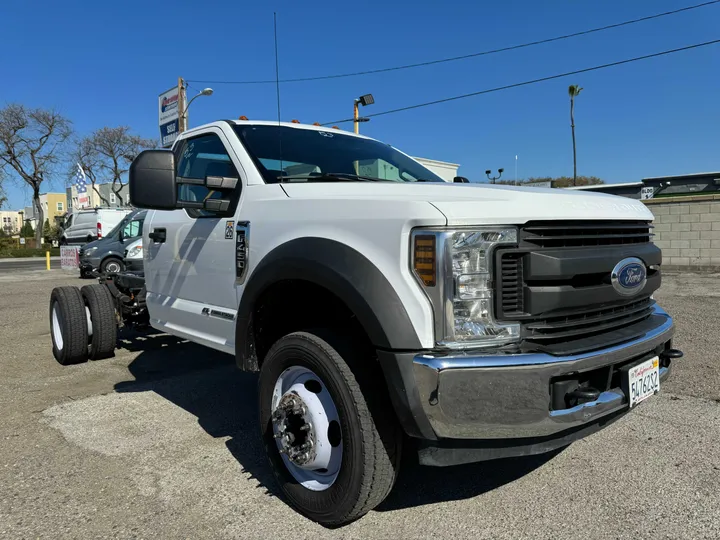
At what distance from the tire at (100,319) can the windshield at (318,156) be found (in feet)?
9.81

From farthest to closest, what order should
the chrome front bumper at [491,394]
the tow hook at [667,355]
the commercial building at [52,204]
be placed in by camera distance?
the commercial building at [52,204]
the tow hook at [667,355]
the chrome front bumper at [491,394]

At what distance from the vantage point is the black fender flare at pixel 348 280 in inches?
82.0

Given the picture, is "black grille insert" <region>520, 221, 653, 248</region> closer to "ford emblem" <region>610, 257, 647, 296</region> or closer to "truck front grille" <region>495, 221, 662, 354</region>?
"truck front grille" <region>495, 221, 662, 354</region>

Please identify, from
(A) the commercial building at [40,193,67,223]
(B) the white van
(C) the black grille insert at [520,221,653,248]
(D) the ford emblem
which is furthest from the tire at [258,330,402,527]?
(A) the commercial building at [40,193,67,223]

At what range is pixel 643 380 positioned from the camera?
248 cm

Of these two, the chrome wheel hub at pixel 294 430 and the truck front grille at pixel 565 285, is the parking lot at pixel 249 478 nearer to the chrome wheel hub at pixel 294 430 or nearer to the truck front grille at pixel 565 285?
the chrome wheel hub at pixel 294 430

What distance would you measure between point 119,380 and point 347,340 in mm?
3531

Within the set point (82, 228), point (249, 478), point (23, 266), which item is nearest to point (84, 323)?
point (249, 478)

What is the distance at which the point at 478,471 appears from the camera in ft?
10.2

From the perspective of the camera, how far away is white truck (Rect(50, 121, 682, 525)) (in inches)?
80.7

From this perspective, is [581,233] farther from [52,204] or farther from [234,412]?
[52,204]

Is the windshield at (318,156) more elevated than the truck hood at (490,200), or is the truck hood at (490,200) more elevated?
the windshield at (318,156)

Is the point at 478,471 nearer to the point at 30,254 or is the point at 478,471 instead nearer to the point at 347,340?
the point at 347,340

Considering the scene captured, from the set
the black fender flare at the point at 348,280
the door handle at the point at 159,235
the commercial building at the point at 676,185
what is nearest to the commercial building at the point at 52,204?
the commercial building at the point at 676,185
